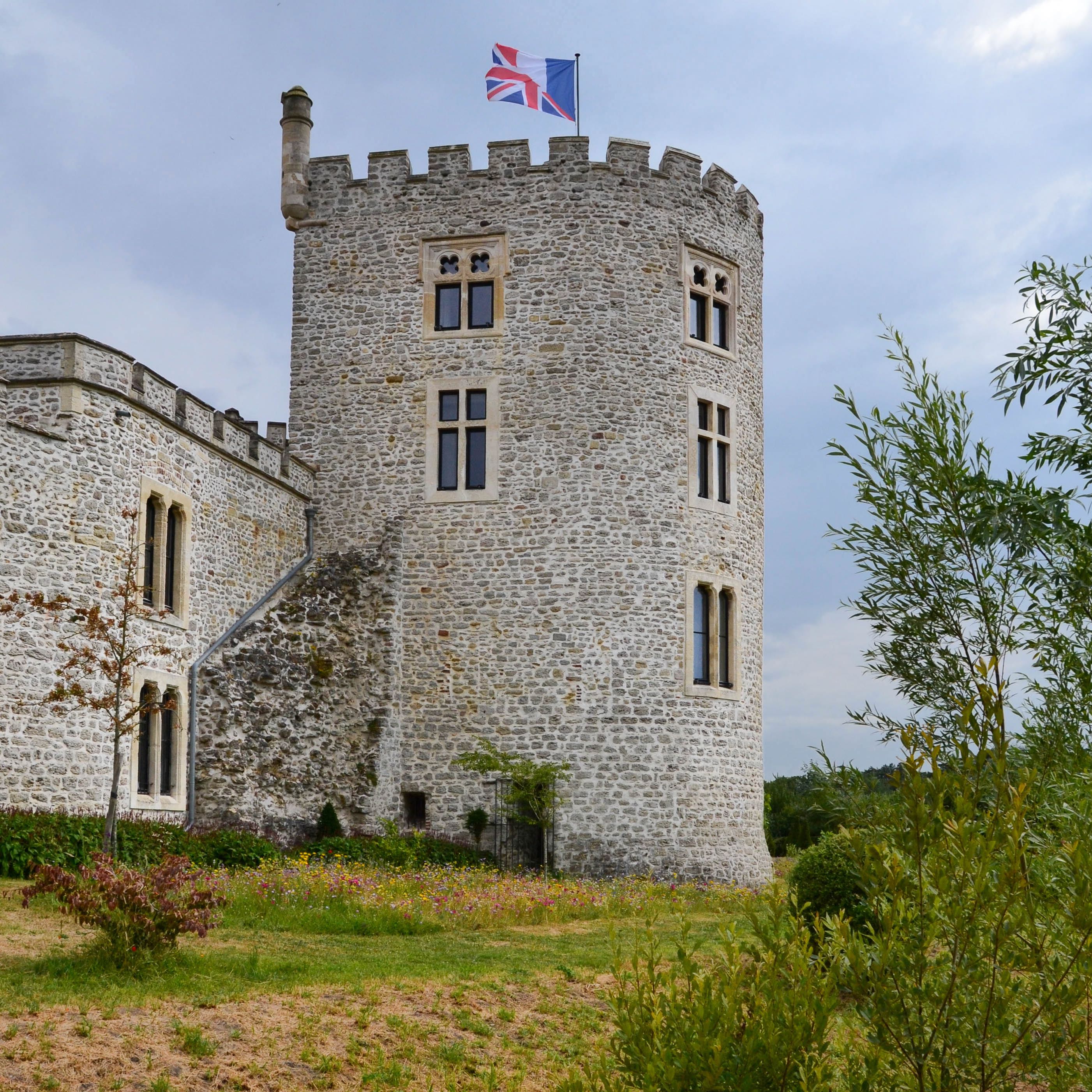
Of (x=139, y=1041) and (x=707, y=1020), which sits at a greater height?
(x=707, y=1020)

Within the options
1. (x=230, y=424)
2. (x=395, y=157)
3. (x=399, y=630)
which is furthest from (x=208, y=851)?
(x=395, y=157)

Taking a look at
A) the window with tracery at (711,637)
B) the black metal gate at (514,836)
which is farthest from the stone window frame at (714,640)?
the black metal gate at (514,836)

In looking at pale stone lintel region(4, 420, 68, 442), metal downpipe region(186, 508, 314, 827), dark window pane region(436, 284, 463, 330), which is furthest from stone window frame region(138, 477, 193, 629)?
dark window pane region(436, 284, 463, 330)

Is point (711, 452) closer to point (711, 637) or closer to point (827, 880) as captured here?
point (711, 637)

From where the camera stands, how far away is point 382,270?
73.1 ft

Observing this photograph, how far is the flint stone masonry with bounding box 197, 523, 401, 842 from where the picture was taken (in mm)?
18516

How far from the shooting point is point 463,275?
867 inches

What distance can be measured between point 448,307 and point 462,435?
2.39 m

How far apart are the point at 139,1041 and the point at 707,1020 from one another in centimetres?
450

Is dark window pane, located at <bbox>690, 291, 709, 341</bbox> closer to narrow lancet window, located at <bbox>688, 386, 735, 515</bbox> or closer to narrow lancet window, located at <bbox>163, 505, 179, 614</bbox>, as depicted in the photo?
narrow lancet window, located at <bbox>688, 386, 735, 515</bbox>

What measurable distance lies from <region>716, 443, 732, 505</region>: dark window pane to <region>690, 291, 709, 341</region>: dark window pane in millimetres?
1991

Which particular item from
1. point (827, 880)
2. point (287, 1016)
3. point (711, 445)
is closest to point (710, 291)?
point (711, 445)

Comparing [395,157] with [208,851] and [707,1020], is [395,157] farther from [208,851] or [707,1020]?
[707,1020]

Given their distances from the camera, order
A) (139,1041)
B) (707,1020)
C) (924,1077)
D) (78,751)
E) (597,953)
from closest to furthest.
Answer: (924,1077)
(707,1020)
(139,1041)
(597,953)
(78,751)
